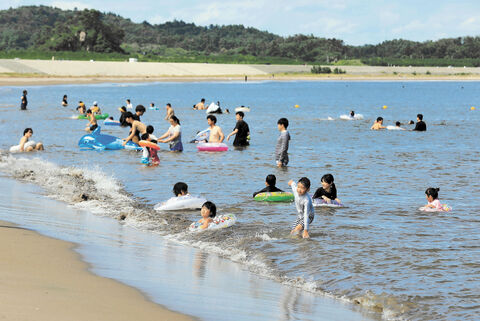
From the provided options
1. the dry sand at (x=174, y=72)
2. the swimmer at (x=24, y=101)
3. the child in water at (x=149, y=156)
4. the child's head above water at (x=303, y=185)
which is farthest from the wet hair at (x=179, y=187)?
the dry sand at (x=174, y=72)

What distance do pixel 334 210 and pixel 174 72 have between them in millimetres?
116401

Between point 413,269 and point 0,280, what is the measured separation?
5.72m

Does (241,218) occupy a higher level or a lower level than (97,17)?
lower

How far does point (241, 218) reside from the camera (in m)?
13.0

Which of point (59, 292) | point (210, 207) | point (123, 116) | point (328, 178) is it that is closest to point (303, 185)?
point (210, 207)

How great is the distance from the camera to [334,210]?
13.8 m

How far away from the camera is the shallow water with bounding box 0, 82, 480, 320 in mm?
8914

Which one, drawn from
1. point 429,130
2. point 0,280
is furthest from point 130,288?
point 429,130

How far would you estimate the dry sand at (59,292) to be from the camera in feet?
20.6

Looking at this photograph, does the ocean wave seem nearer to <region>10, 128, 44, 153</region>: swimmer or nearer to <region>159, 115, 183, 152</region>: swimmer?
<region>10, 128, 44, 153</region>: swimmer

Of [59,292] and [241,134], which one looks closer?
[59,292]

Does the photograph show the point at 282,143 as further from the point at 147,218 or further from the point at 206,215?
the point at 206,215

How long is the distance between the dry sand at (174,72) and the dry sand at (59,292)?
77.7m

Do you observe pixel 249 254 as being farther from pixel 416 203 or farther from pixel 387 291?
pixel 416 203
